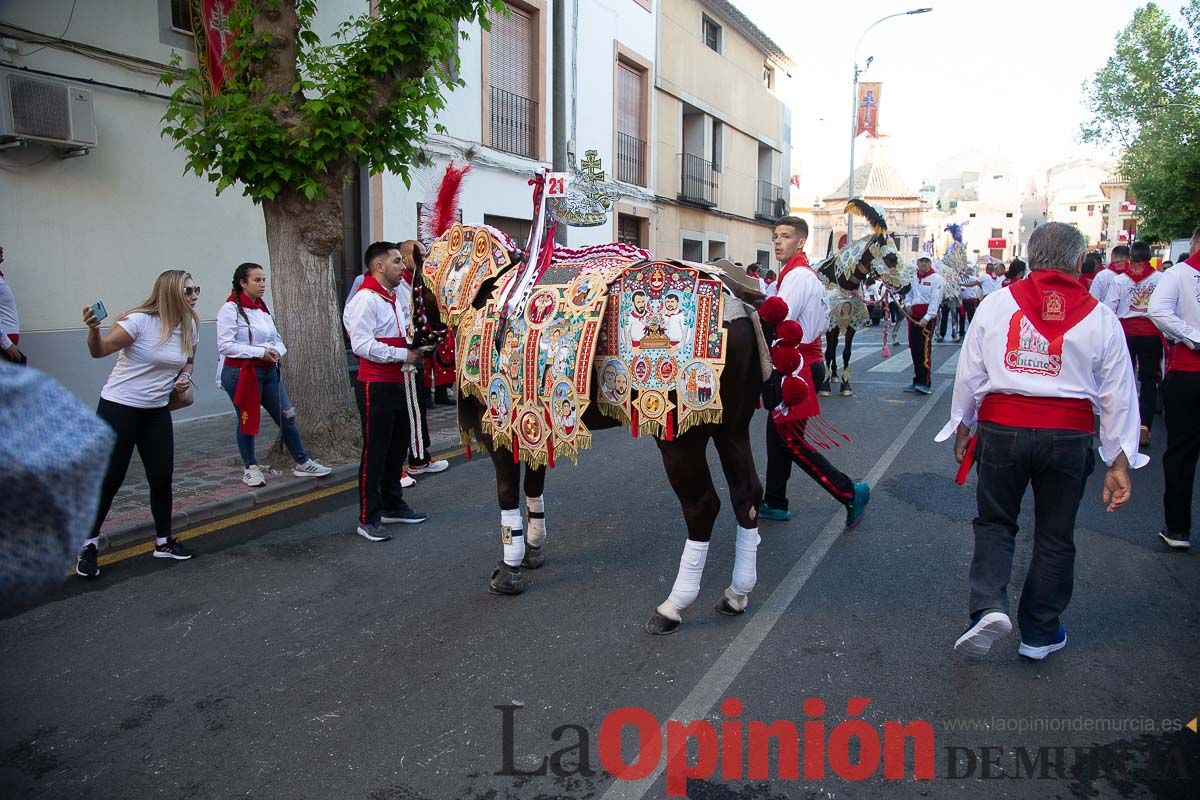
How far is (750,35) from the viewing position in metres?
24.5

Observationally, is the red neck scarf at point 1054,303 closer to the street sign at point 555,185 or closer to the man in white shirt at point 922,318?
the street sign at point 555,185

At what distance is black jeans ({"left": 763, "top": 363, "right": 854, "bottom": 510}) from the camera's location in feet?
17.4

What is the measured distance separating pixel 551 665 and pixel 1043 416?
7.66 feet

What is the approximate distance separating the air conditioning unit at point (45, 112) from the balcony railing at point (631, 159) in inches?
470

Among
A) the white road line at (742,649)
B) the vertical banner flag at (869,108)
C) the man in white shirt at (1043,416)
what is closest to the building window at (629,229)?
the vertical banner flag at (869,108)

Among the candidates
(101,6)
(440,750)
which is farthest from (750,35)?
(440,750)

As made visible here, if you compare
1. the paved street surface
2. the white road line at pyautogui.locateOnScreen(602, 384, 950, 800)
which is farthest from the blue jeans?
the white road line at pyautogui.locateOnScreen(602, 384, 950, 800)

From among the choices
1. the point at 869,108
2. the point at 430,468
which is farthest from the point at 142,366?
the point at 869,108

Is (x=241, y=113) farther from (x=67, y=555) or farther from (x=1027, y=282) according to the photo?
(x=67, y=555)

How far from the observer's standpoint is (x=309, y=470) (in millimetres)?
6918

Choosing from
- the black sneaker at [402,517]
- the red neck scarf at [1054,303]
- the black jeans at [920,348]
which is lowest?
the black sneaker at [402,517]

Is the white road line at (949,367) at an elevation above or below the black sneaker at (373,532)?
above

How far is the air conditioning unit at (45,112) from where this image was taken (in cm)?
753

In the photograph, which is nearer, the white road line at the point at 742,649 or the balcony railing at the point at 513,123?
the white road line at the point at 742,649
